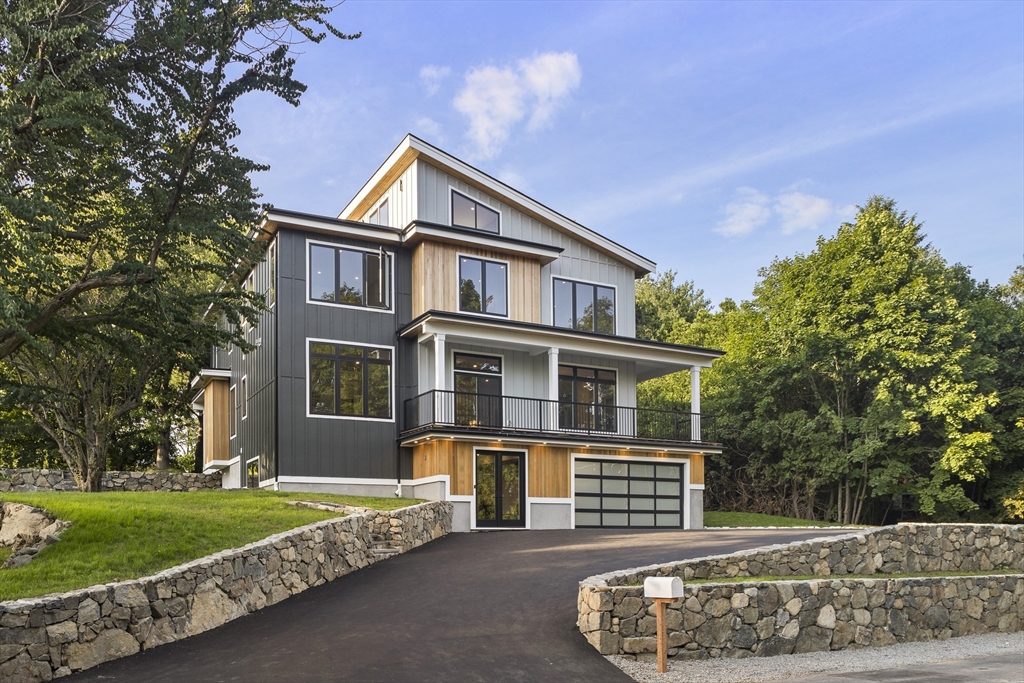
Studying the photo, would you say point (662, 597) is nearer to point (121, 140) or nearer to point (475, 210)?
point (121, 140)

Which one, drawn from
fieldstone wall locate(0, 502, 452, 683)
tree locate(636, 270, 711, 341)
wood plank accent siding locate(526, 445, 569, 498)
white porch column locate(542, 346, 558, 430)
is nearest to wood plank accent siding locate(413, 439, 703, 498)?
wood plank accent siding locate(526, 445, 569, 498)

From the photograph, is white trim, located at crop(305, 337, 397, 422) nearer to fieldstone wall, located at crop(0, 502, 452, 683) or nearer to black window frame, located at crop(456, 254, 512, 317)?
black window frame, located at crop(456, 254, 512, 317)

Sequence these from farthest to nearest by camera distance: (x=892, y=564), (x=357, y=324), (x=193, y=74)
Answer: (x=357, y=324)
(x=892, y=564)
(x=193, y=74)

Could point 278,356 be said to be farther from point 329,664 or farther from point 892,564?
point 892,564

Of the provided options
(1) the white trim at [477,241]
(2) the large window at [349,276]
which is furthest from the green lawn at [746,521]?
(2) the large window at [349,276]

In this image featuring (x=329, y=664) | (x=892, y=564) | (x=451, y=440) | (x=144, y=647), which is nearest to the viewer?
(x=329, y=664)

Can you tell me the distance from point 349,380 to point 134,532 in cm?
968

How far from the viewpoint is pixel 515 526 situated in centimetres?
2250

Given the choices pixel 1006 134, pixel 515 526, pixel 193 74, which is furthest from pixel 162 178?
pixel 1006 134

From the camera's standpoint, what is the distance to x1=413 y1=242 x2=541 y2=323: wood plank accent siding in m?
23.6

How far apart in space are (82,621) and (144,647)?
0.87 meters

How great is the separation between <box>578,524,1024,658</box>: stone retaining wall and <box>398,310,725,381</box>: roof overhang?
9609mm

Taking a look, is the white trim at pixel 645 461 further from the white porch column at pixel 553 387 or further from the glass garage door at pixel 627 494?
the white porch column at pixel 553 387

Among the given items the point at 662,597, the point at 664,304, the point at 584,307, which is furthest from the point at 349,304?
the point at 664,304
